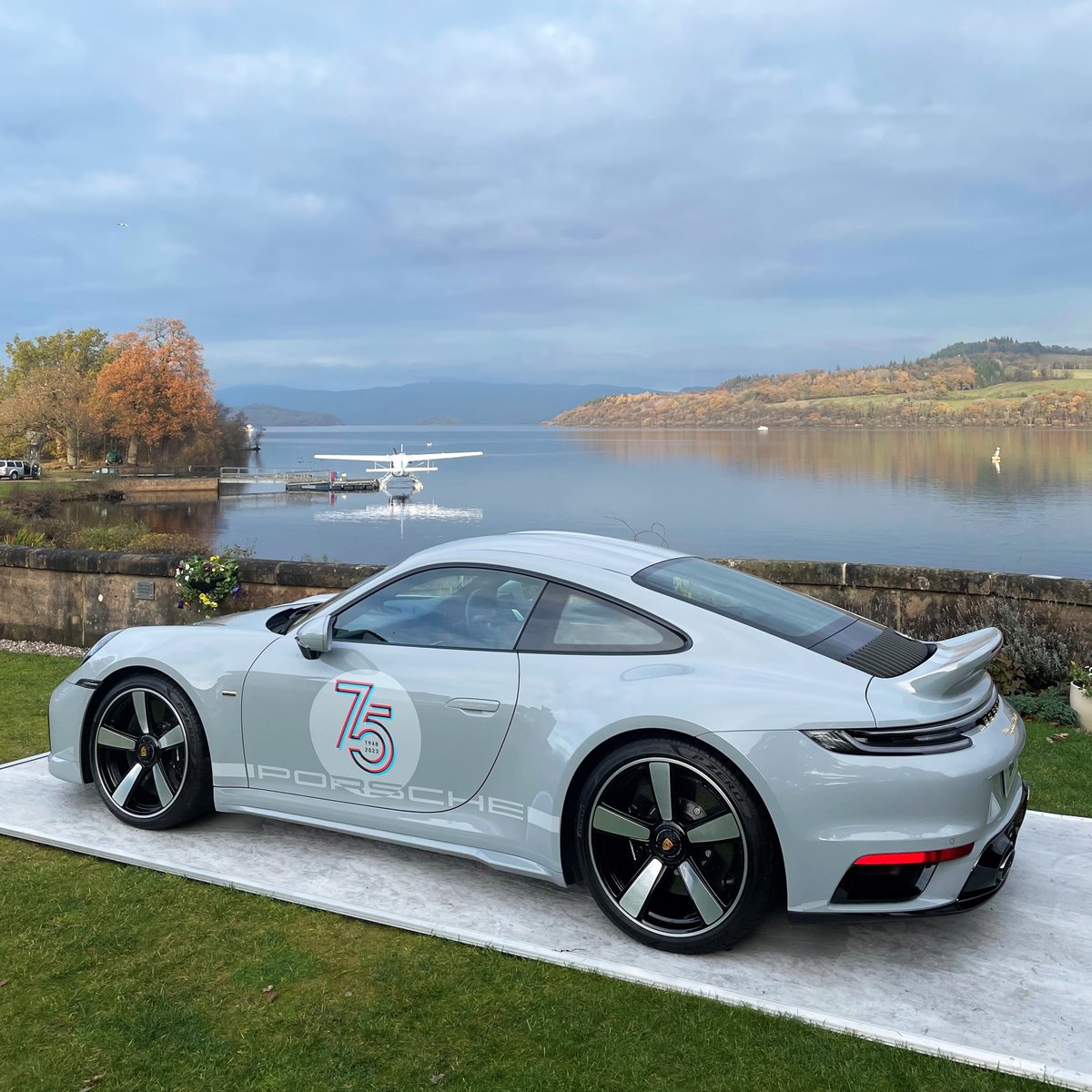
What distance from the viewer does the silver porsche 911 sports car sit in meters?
3.33

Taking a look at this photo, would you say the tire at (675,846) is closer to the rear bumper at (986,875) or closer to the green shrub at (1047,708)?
the rear bumper at (986,875)

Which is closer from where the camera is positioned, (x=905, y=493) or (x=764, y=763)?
(x=764, y=763)

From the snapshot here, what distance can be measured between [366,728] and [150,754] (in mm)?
1308

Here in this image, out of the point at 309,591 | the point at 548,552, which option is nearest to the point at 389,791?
the point at 548,552

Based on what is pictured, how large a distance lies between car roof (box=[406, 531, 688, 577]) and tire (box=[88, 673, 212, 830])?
1328 mm

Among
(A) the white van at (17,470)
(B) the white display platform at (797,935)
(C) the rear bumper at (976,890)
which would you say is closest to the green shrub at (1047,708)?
(B) the white display platform at (797,935)

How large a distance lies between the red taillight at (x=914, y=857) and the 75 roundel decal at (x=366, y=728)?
1.73 meters

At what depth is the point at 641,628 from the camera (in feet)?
12.4

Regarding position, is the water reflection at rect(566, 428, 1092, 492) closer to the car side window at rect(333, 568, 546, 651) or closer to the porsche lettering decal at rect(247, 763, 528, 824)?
the car side window at rect(333, 568, 546, 651)

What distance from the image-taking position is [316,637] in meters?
4.22

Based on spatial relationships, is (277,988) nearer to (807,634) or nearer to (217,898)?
(217,898)

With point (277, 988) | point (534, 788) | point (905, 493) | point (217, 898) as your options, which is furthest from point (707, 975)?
point (905, 493)

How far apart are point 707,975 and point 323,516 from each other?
96816 millimetres

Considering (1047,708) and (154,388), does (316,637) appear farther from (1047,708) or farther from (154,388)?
(154,388)
